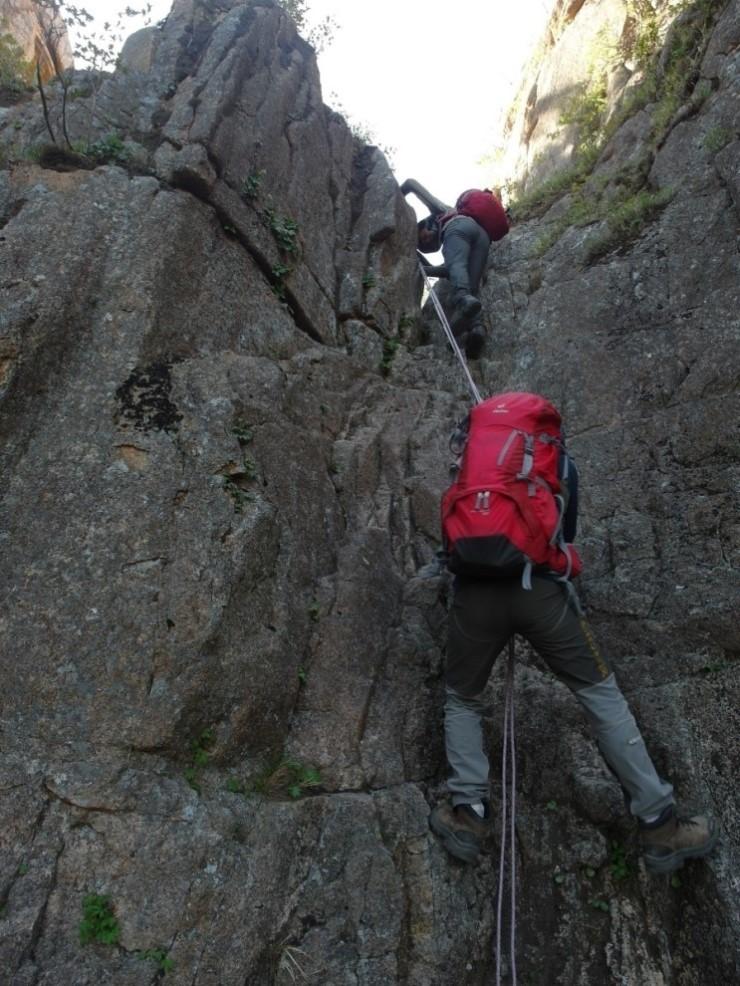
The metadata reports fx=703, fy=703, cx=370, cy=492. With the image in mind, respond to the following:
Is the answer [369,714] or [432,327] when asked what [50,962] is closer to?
[369,714]

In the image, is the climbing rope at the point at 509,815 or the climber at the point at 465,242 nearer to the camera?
the climbing rope at the point at 509,815

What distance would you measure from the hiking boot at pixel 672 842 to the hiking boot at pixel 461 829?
1.09 metres

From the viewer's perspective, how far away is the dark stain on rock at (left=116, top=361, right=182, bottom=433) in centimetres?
548

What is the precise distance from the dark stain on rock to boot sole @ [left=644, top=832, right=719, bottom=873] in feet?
15.1

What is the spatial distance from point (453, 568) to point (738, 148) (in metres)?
5.78

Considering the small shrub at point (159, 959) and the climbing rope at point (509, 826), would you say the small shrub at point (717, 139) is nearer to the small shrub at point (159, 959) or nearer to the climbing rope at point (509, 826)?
the climbing rope at point (509, 826)

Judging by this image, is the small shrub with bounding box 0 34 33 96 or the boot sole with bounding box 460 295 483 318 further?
the boot sole with bounding box 460 295 483 318

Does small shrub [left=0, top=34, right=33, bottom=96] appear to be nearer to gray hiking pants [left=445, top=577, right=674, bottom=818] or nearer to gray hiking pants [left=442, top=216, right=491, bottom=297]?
gray hiking pants [left=442, top=216, right=491, bottom=297]

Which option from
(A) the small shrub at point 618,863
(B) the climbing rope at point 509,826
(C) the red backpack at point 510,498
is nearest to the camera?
(B) the climbing rope at point 509,826

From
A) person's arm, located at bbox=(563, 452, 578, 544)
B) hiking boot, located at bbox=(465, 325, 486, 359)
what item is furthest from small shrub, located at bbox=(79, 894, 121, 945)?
hiking boot, located at bbox=(465, 325, 486, 359)

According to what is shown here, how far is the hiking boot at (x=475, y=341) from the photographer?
8938 mm

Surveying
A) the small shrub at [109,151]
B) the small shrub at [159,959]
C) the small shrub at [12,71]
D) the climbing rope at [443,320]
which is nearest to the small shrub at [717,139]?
the climbing rope at [443,320]

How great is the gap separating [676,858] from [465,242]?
7731mm

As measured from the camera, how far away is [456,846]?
477 centimetres
